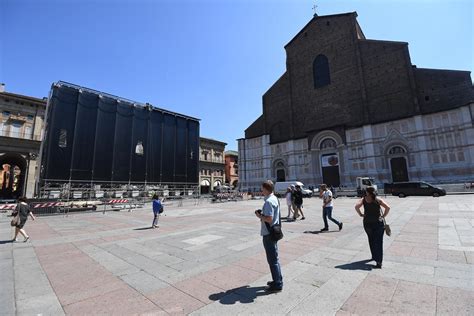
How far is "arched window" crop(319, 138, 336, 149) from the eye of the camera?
126ft

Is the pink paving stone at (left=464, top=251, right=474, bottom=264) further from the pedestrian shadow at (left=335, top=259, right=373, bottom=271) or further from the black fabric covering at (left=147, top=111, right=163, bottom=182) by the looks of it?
the black fabric covering at (left=147, top=111, right=163, bottom=182)

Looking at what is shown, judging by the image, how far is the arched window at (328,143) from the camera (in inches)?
1511

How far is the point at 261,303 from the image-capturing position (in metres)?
3.21

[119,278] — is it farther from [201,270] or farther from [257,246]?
[257,246]

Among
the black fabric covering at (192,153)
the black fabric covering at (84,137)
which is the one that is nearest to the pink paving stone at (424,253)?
the black fabric covering at (84,137)

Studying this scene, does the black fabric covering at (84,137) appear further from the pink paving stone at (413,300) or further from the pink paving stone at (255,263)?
the pink paving stone at (413,300)

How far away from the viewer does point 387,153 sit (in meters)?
33.0

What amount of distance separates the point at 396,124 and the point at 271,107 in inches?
882

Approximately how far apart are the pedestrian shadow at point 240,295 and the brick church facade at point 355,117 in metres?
35.3

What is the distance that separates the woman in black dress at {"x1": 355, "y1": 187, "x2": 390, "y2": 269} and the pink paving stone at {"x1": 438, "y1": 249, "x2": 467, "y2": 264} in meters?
1.54

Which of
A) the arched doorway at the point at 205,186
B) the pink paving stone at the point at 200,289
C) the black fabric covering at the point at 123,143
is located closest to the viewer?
the pink paving stone at the point at 200,289

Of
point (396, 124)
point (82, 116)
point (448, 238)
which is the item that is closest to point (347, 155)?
point (396, 124)

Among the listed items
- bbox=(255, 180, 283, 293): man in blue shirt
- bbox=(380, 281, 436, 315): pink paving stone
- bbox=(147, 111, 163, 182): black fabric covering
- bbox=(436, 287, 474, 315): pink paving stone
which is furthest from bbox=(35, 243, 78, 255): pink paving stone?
bbox=(147, 111, 163, 182): black fabric covering

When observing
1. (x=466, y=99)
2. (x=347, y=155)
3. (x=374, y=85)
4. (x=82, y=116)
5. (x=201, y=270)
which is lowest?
(x=201, y=270)
